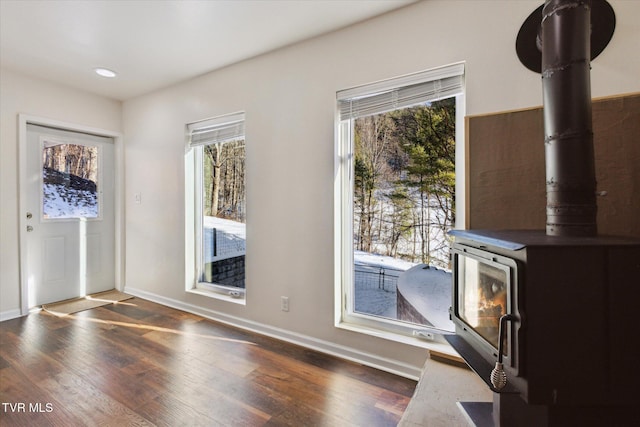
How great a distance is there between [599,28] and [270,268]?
2473 mm

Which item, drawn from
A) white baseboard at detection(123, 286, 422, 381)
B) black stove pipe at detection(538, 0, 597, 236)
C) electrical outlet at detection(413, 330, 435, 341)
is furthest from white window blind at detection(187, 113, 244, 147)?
black stove pipe at detection(538, 0, 597, 236)

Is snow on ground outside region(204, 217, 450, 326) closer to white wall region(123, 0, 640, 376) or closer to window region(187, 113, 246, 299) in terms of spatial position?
white wall region(123, 0, 640, 376)

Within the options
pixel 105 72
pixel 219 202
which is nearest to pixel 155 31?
pixel 105 72

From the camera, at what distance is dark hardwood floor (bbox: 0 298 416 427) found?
1.63m

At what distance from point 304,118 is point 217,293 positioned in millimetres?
1989

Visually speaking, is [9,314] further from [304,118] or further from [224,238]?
[304,118]

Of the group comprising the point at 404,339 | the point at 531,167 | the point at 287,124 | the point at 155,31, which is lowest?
the point at 404,339

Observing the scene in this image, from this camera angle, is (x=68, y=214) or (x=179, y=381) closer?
(x=179, y=381)

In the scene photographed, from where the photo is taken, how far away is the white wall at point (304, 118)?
1.71 metres

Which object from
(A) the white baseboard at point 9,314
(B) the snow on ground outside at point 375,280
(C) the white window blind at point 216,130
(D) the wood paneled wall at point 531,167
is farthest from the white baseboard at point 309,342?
(C) the white window blind at point 216,130

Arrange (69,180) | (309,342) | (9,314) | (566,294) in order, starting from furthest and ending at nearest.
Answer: (69,180), (9,314), (309,342), (566,294)

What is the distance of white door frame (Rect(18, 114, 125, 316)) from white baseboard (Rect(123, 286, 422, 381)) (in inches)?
45.9

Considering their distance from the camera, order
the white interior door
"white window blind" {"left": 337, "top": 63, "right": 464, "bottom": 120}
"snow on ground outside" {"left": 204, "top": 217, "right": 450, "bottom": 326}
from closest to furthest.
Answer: "white window blind" {"left": 337, "top": 63, "right": 464, "bottom": 120} → "snow on ground outside" {"left": 204, "top": 217, "right": 450, "bottom": 326} → the white interior door

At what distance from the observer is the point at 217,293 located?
315 centimetres
